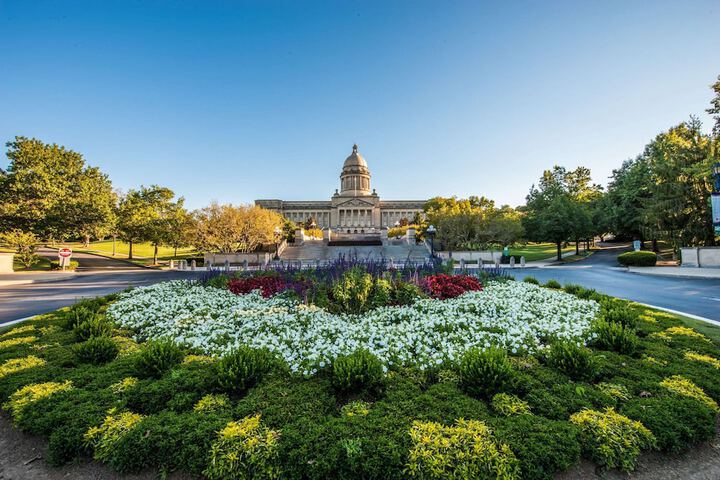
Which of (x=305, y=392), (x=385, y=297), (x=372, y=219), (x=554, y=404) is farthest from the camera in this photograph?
(x=372, y=219)

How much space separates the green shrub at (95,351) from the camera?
17.8ft

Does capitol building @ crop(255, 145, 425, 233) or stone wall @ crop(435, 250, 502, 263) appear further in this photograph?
capitol building @ crop(255, 145, 425, 233)

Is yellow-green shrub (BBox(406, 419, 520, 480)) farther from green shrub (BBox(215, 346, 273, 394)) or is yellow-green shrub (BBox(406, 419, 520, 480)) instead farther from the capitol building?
the capitol building

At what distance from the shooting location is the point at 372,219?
10138 centimetres

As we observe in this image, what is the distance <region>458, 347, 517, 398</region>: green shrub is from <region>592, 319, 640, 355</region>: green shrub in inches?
105

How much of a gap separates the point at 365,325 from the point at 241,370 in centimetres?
314

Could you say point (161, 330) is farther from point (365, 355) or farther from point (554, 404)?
point (554, 404)

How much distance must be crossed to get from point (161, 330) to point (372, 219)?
94888 mm

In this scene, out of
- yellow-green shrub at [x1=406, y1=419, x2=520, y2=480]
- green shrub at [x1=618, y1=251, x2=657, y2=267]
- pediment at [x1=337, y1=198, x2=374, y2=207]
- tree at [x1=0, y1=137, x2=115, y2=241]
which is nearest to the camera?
yellow-green shrub at [x1=406, y1=419, x2=520, y2=480]

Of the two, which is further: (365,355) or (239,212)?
(239,212)

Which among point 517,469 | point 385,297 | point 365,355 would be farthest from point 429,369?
point 385,297

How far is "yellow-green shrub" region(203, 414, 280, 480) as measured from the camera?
3.07 m

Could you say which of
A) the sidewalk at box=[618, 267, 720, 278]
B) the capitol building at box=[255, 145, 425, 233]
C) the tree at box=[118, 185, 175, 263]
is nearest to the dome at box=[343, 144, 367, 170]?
the capitol building at box=[255, 145, 425, 233]

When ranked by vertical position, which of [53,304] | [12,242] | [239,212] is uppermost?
[239,212]
